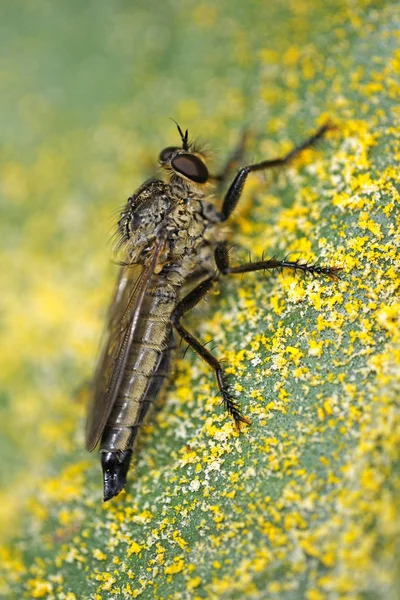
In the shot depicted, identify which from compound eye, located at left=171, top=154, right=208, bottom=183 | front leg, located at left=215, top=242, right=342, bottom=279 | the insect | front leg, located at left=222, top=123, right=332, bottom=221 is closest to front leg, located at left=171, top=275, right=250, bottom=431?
the insect

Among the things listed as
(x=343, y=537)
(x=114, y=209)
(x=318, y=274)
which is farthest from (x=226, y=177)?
(x=343, y=537)

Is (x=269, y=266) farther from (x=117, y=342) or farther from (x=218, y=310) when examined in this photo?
(x=117, y=342)

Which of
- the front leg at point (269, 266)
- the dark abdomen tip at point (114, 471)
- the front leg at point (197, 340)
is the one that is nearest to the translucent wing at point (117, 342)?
the dark abdomen tip at point (114, 471)

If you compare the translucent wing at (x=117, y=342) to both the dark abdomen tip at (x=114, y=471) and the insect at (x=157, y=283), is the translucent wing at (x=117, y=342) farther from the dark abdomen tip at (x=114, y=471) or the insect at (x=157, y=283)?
the dark abdomen tip at (x=114, y=471)

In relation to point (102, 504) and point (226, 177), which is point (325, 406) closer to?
point (102, 504)

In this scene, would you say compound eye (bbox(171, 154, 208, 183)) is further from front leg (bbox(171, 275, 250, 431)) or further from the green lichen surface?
front leg (bbox(171, 275, 250, 431))

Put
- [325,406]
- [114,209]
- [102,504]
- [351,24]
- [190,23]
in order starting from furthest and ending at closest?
[190,23] < [114,209] < [351,24] < [102,504] < [325,406]
